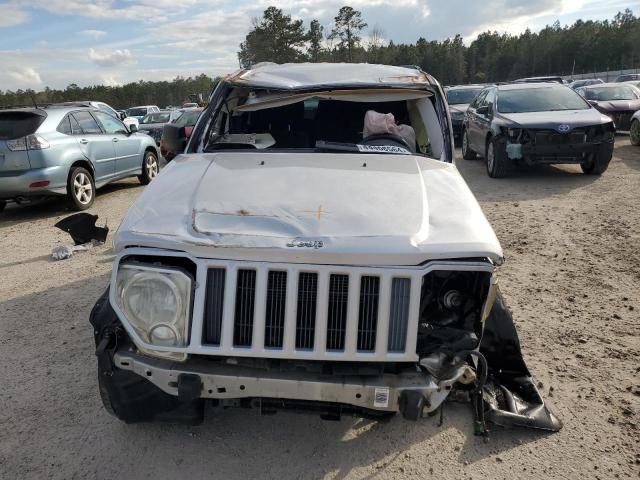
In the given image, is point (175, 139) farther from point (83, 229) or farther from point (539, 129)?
point (539, 129)

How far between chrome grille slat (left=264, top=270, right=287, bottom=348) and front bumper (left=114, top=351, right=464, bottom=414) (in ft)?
0.56

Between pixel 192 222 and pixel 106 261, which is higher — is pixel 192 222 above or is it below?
above

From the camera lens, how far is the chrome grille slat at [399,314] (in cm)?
231

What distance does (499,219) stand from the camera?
7242mm

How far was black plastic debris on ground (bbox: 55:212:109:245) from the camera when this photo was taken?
6402 mm

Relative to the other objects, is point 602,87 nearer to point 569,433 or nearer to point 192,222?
point 569,433

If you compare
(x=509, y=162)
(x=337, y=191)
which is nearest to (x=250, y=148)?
(x=337, y=191)

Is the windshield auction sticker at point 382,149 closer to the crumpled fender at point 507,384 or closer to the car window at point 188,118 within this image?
the crumpled fender at point 507,384

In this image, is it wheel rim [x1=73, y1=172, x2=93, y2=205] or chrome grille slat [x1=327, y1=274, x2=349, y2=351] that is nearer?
chrome grille slat [x1=327, y1=274, x2=349, y2=351]

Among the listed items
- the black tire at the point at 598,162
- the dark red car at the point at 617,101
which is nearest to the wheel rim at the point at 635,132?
A: the dark red car at the point at 617,101

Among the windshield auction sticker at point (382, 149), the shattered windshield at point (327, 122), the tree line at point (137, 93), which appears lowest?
the tree line at point (137, 93)

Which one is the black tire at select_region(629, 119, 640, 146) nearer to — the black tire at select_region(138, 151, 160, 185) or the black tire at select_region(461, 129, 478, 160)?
the black tire at select_region(461, 129, 478, 160)

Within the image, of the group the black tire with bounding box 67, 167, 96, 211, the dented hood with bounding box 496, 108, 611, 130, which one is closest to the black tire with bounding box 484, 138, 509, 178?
the dented hood with bounding box 496, 108, 611, 130

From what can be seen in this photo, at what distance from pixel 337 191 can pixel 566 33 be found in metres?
90.4
